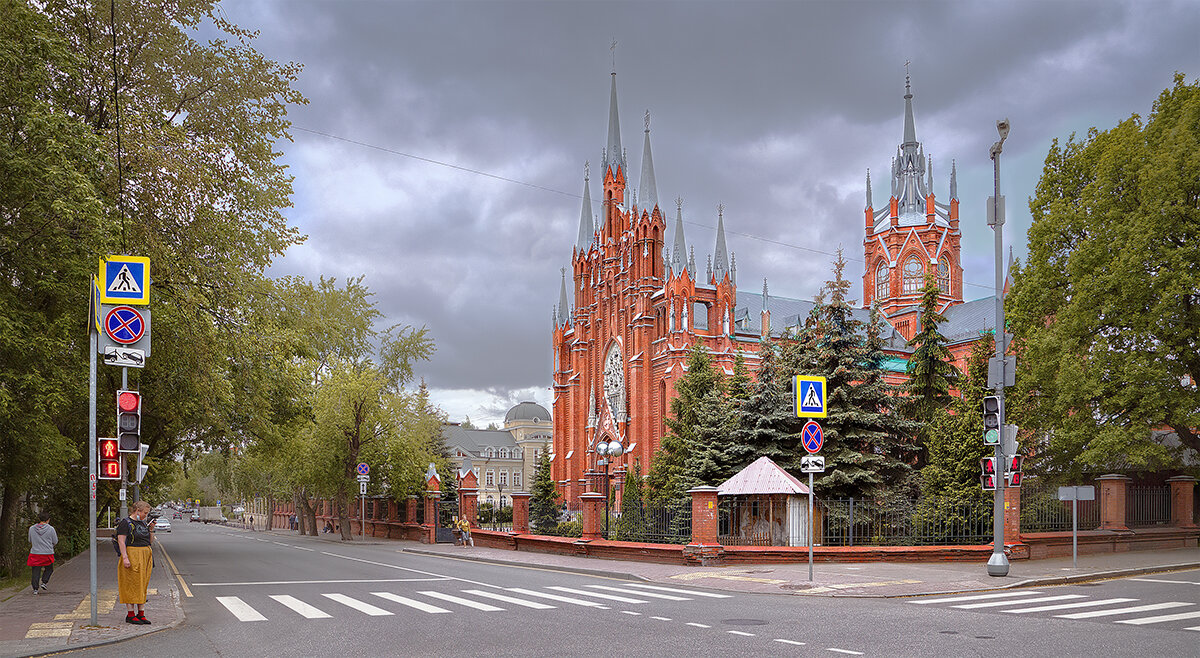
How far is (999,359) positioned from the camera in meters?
20.4

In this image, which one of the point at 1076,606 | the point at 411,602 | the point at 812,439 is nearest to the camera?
the point at 1076,606

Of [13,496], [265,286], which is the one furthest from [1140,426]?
Result: [13,496]

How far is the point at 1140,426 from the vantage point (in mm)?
26562

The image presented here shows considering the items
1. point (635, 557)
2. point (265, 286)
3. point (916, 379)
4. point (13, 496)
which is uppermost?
point (265, 286)

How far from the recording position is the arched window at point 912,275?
8375cm

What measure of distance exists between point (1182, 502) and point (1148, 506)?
131 cm

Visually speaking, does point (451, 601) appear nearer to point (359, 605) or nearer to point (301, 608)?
point (359, 605)

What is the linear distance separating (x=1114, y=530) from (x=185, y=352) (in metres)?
25.0

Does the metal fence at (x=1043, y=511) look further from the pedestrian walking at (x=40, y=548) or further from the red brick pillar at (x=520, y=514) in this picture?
the pedestrian walking at (x=40, y=548)

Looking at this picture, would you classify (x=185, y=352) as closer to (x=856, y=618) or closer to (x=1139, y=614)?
(x=856, y=618)

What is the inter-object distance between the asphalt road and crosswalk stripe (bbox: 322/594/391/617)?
1.3 inches

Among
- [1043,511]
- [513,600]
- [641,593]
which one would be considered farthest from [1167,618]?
[1043,511]

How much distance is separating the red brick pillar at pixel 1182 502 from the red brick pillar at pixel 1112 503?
3.28 m

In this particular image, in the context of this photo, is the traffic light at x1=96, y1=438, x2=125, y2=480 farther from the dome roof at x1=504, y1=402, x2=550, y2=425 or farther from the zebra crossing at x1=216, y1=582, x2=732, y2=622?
the dome roof at x1=504, y1=402, x2=550, y2=425
